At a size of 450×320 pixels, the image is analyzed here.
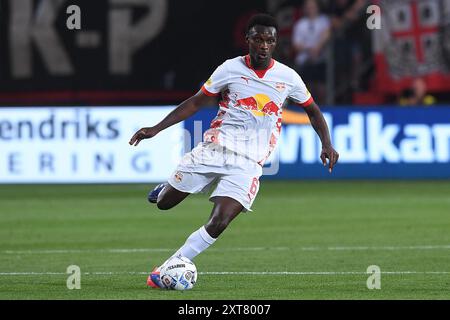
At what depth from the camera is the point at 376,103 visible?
25172 mm

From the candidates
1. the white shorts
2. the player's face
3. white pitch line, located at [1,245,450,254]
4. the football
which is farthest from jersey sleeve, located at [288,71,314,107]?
white pitch line, located at [1,245,450,254]

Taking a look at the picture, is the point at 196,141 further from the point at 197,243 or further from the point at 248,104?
the point at 197,243

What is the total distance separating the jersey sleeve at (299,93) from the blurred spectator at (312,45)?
13.5m

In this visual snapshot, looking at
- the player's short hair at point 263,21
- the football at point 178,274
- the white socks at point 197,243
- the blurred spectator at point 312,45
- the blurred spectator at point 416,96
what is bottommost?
the football at point 178,274

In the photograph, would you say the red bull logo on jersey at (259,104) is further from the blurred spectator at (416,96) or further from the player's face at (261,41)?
the blurred spectator at (416,96)

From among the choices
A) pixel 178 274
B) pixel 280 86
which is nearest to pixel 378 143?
pixel 280 86

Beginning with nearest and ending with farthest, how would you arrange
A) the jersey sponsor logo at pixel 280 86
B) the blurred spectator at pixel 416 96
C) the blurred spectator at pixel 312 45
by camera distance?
the jersey sponsor logo at pixel 280 86, the blurred spectator at pixel 416 96, the blurred spectator at pixel 312 45

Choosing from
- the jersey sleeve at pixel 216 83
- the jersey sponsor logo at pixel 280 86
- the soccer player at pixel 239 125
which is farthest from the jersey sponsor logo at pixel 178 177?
the jersey sponsor logo at pixel 280 86

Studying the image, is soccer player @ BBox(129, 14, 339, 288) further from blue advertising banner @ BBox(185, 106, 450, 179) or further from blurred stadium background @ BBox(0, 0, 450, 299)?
blue advertising banner @ BBox(185, 106, 450, 179)

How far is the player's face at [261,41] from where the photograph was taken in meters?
10.3

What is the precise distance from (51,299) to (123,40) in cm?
1803

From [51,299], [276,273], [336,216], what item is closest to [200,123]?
[336,216]

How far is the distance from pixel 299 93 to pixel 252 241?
13.8 ft

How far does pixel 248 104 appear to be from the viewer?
10.6 meters
